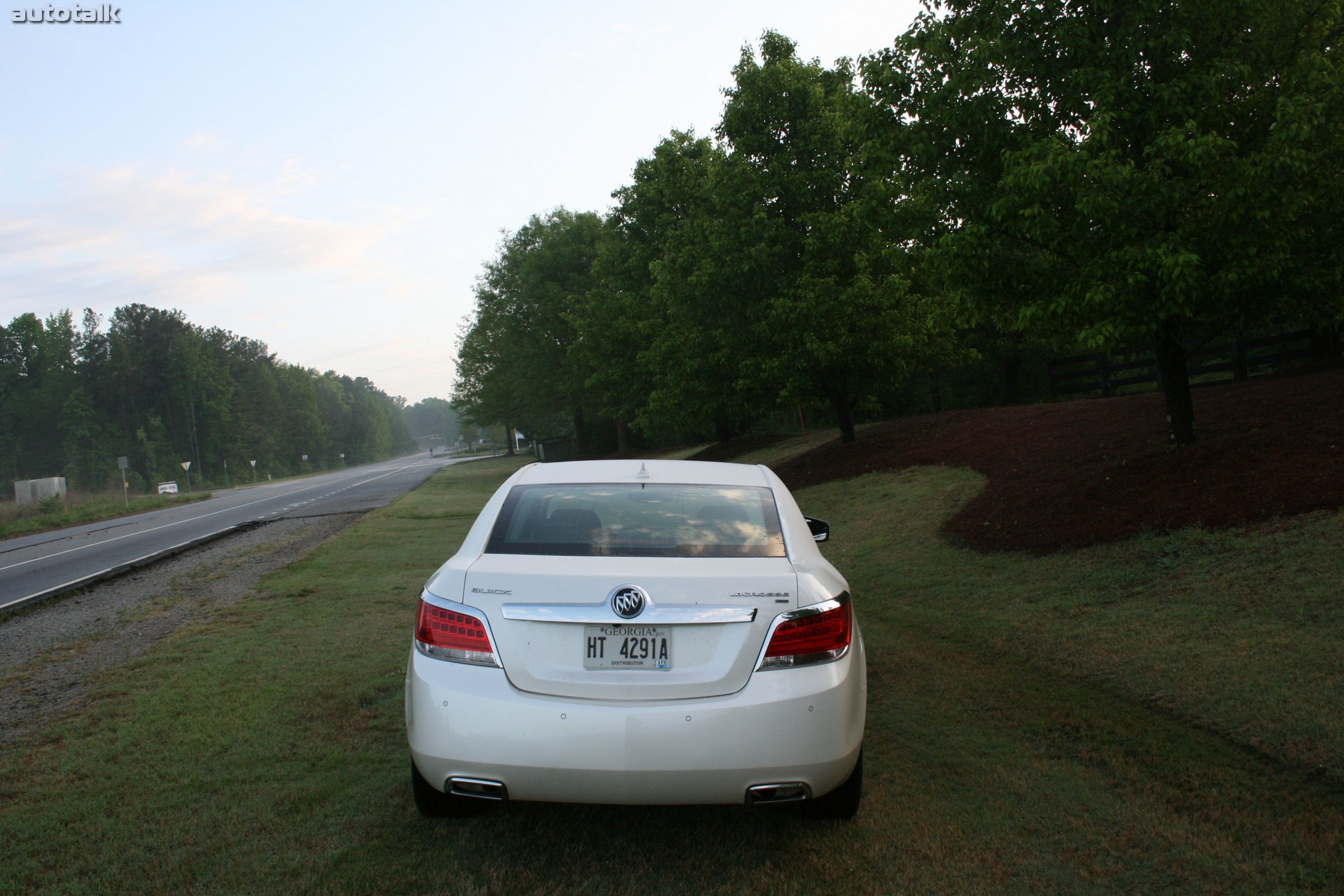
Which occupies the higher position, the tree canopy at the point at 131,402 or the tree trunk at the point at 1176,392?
the tree canopy at the point at 131,402

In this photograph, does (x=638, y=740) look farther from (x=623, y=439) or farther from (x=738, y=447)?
(x=623, y=439)

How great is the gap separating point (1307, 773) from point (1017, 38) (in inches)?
361

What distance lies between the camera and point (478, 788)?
3.53m

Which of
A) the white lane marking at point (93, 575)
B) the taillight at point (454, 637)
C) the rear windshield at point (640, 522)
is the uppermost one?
the rear windshield at point (640, 522)

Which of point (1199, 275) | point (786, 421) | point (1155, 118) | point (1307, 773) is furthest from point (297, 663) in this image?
point (786, 421)

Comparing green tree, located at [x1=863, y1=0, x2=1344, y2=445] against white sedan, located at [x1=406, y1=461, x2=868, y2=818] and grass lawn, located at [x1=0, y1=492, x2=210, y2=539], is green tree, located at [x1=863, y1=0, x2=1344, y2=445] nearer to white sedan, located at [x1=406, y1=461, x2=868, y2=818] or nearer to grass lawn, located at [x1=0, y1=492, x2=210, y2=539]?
white sedan, located at [x1=406, y1=461, x2=868, y2=818]

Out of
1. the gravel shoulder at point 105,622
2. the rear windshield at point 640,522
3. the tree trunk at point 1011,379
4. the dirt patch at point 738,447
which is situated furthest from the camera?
the dirt patch at point 738,447

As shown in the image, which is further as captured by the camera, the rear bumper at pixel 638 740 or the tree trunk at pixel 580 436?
the tree trunk at pixel 580 436

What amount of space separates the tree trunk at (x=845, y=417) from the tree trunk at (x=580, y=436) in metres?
27.5

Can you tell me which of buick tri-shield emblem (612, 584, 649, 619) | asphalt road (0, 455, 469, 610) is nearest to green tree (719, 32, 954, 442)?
asphalt road (0, 455, 469, 610)

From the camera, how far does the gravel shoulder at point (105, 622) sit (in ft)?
21.9

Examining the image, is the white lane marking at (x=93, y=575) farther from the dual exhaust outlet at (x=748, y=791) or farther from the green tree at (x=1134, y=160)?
the green tree at (x=1134, y=160)

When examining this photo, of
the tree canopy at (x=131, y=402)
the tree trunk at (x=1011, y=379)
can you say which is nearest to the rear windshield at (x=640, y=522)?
the tree trunk at (x=1011, y=379)

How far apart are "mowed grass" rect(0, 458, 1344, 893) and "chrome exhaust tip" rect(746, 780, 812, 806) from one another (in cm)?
20
